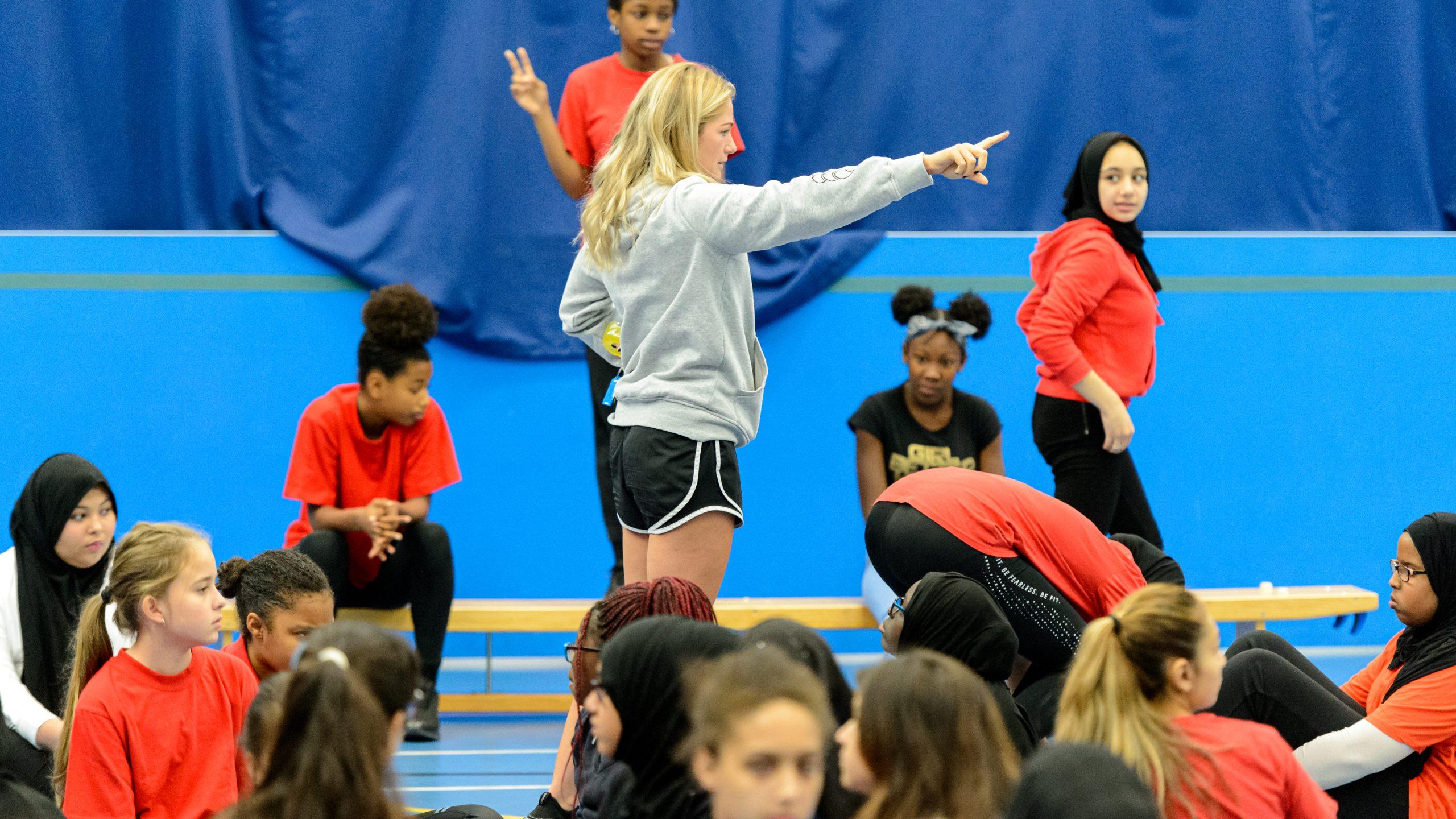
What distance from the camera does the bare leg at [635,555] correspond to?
2662 mm

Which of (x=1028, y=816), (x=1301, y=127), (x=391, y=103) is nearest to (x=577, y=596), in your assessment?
(x=391, y=103)

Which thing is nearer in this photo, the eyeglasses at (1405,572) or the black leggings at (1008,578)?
the eyeglasses at (1405,572)

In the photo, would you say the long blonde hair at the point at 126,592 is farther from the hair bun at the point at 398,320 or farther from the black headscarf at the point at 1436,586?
the black headscarf at the point at 1436,586

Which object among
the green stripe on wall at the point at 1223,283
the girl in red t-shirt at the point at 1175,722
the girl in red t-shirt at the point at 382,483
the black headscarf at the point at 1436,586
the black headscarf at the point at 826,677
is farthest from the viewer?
the green stripe on wall at the point at 1223,283

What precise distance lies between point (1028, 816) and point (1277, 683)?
1.31m

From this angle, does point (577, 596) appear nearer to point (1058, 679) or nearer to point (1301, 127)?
point (1058, 679)

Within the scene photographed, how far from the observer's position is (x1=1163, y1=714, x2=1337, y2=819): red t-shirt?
72.1 inches

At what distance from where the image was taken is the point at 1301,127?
4.79 m

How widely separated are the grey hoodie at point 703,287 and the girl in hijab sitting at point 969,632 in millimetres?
479

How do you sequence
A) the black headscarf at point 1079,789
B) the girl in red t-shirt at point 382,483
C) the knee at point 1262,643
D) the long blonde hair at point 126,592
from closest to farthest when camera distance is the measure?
1. the black headscarf at point 1079,789
2. the long blonde hair at point 126,592
3. the knee at point 1262,643
4. the girl in red t-shirt at point 382,483

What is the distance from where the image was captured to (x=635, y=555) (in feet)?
8.77

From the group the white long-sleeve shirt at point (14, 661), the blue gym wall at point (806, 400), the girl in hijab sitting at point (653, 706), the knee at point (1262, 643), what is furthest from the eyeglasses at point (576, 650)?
the blue gym wall at point (806, 400)

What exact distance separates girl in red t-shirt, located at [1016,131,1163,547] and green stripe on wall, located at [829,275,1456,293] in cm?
89

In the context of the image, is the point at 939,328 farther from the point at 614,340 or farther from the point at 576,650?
the point at 576,650
